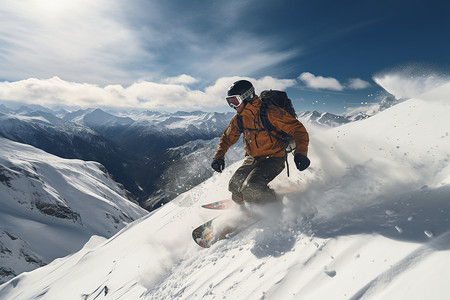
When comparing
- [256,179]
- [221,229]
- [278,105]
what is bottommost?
[221,229]

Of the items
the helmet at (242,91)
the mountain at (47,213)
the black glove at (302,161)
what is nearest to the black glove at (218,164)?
the helmet at (242,91)

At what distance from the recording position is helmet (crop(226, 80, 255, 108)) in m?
5.71

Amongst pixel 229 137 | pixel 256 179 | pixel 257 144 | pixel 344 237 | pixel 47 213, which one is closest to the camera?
pixel 344 237

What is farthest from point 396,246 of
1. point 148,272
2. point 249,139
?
point 148,272

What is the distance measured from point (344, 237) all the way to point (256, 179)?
7.50ft

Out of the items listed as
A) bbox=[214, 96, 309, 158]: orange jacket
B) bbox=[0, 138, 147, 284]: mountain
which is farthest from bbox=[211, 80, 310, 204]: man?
bbox=[0, 138, 147, 284]: mountain

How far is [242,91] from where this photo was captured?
5.71 metres

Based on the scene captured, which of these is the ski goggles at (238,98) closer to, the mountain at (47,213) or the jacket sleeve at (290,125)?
the jacket sleeve at (290,125)

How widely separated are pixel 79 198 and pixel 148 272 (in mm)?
97802

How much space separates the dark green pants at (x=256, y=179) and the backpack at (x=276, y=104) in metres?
0.52

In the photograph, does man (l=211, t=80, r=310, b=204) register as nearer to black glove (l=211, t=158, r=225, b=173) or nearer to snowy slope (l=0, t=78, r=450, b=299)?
snowy slope (l=0, t=78, r=450, b=299)

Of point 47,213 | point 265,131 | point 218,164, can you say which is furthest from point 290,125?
point 47,213

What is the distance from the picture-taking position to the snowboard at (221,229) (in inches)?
219

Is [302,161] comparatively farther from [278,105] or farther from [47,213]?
[47,213]
